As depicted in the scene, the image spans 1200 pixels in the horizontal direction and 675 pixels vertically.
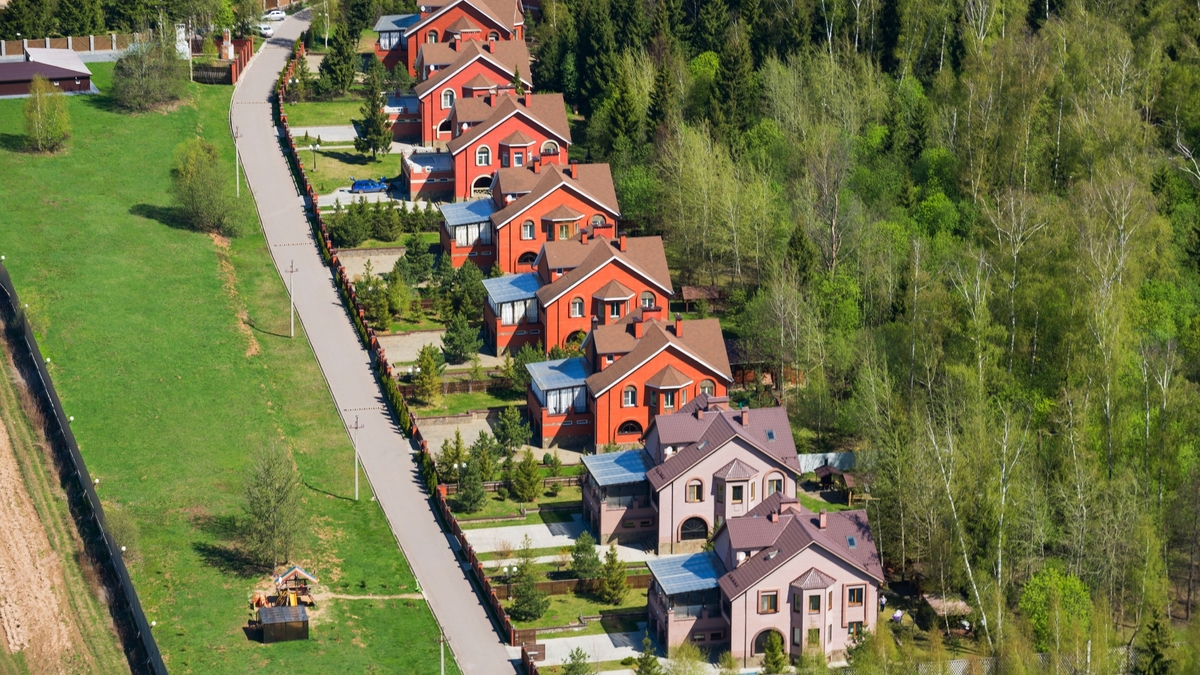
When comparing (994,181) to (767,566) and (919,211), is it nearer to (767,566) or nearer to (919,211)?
(919,211)

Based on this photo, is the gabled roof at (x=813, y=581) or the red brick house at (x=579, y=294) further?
the red brick house at (x=579, y=294)

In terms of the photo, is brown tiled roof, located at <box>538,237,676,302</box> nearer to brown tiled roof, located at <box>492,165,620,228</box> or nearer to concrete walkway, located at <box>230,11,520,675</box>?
brown tiled roof, located at <box>492,165,620,228</box>

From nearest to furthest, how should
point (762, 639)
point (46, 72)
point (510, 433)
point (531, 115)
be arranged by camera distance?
point (762, 639)
point (510, 433)
point (531, 115)
point (46, 72)

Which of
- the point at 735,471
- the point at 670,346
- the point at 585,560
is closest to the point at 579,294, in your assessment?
the point at 670,346

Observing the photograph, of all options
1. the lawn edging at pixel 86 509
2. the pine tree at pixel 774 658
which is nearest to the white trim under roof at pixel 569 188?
the lawn edging at pixel 86 509

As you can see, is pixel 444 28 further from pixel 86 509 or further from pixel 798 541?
pixel 798 541

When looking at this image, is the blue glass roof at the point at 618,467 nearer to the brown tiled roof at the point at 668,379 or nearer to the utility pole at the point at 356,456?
Answer: the brown tiled roof at the point at 668,379

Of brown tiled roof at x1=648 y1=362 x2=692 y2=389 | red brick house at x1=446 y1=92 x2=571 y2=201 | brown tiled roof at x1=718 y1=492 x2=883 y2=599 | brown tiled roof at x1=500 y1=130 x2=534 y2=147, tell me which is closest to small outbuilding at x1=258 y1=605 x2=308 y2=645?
brown tiled roof at x1=718 y1=492 x2=883 y2=599
